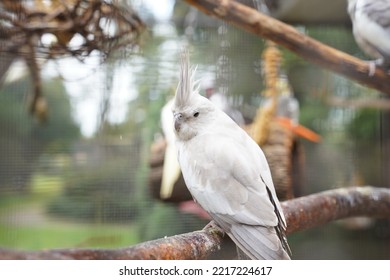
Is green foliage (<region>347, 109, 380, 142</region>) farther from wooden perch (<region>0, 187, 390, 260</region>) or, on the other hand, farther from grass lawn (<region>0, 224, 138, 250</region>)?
grass lawn (<region>0, 224, 138, 250</region>)

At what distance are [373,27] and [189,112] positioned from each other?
0.48 metres

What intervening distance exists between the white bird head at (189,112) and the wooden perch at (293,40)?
21cm

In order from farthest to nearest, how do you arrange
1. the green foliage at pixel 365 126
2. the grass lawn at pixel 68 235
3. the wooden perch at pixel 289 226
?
1. the green foliage at pixel 365 126
2. the grass lawn at pixel 68 235
3. the wooden perch at pixel 289 226

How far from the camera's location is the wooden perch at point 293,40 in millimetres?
1101

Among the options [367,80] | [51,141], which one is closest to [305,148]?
[367,80]

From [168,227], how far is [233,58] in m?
0.41

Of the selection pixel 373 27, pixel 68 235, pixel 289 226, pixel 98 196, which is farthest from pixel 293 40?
pixel 68 235

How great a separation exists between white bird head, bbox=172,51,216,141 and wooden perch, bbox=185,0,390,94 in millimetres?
211

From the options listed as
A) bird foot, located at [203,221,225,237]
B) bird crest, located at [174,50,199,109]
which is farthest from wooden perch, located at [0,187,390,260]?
bird crest, located at [174,50,199,109]

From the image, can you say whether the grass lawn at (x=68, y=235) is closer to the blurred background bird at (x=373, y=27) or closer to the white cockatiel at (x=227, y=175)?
the white cockatiel at (x=227, y=175)

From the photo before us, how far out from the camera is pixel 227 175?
0.96 meters

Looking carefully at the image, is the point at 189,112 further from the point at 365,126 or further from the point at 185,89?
the point at 365,126

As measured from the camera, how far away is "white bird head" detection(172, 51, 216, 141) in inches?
38.2

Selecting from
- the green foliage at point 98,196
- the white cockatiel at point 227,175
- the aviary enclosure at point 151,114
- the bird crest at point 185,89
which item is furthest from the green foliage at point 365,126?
the green foliage at point 98,196
